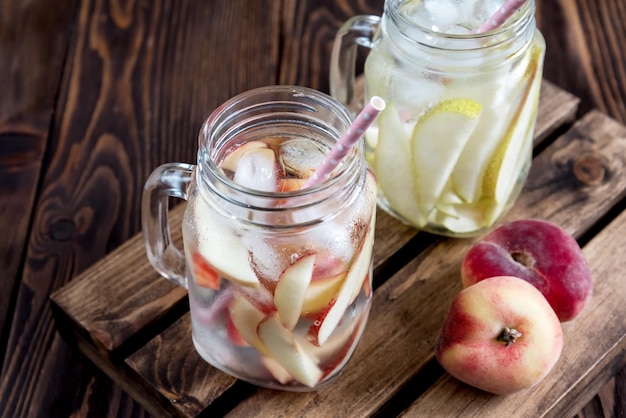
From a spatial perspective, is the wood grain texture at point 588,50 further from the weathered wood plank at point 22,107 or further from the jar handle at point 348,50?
the weathered wood plank at point 22,107

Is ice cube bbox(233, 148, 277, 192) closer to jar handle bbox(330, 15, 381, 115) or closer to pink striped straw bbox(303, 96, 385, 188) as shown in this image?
pink striped straw bbox(303, 96, 385, 188)

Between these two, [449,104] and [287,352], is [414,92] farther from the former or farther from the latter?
[287,352]

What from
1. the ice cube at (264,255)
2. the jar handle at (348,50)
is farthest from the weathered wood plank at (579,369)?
the jar handle at (348,50)

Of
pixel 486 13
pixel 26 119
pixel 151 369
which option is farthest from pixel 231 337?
pixel 26 119

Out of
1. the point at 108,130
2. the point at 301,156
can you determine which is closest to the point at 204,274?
the point at 301,156

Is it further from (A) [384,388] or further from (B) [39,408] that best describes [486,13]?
(B) [39,408]
